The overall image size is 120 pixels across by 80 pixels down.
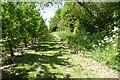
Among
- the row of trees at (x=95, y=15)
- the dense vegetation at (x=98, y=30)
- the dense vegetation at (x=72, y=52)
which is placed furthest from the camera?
the row of trees at (x=95, y=15)

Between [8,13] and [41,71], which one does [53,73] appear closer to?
[41,71]

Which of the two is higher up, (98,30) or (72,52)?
(98,30)

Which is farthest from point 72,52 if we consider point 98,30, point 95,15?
point 95,15

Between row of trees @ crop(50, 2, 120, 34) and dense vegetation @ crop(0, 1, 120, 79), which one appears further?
row of trees @ crop(50, 2, 120, 34)

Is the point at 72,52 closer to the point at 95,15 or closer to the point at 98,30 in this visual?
the point at 98,30

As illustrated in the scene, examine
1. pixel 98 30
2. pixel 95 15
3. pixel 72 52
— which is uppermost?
pixel 95 15

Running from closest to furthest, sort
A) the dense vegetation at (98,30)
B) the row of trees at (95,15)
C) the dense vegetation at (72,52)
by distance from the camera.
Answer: the dense vegetation at (72,52) < the dense vegetation at (98,30) < the row of trees at (95,15)

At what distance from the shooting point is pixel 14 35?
1534 cm

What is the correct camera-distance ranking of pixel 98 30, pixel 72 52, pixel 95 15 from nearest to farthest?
pixel 72 52, pixel 98 30, pixel 95 15

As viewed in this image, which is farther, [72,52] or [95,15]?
[95,15]

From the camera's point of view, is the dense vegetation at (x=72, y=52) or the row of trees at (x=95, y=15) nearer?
the dense vegetation at (x=72, y=52)

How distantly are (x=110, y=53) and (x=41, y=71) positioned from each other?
3678 millimetres

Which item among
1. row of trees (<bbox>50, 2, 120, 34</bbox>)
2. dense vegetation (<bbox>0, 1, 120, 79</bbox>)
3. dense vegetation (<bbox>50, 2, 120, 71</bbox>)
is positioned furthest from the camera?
row of trees (<bbox>50, 2, 120, 34</bbox>)

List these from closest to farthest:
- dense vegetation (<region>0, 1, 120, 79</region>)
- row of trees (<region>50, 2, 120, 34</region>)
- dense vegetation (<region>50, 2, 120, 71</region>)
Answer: dense vegetation (<region>0, 1, 120, 79</region>) → dense vegetation (<region>50, 2, 120, 71</region>) → row of trees (<region>50, 2, 120, 34</region>)
